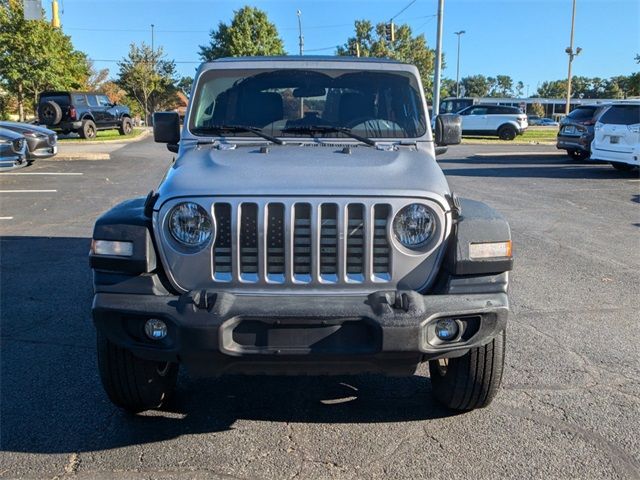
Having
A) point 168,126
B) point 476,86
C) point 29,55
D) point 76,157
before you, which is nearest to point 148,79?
point 29,55

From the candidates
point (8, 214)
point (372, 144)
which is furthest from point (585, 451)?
point (8, 214)

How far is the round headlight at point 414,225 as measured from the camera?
3.08m

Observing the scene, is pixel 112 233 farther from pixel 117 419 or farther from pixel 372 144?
pixel 372 144

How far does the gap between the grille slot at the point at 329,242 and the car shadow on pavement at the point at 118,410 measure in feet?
3.12

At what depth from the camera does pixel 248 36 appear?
190 feet

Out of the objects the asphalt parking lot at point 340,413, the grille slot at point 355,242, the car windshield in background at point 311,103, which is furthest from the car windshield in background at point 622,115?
the grille slot at point 355,242

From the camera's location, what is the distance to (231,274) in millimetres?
3080

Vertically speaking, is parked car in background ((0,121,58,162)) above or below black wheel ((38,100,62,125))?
below

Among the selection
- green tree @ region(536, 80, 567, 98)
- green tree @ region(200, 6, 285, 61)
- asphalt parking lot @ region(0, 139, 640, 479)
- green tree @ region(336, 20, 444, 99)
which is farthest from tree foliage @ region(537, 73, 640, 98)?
asphalt parking lot @ region(0, 139, 640, 479)

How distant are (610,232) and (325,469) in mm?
7193

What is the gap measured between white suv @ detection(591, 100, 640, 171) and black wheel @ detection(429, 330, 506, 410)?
12.7m

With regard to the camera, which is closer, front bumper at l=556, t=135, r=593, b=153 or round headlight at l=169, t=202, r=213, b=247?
round headlight at l=169, t=202, r=213, b=247

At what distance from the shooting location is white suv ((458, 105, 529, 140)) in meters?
29.8

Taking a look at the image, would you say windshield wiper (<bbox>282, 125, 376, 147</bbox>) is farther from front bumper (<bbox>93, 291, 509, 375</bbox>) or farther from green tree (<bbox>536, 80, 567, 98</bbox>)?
green tree (<bbox>536, 80, 567, 98</bbox>)
